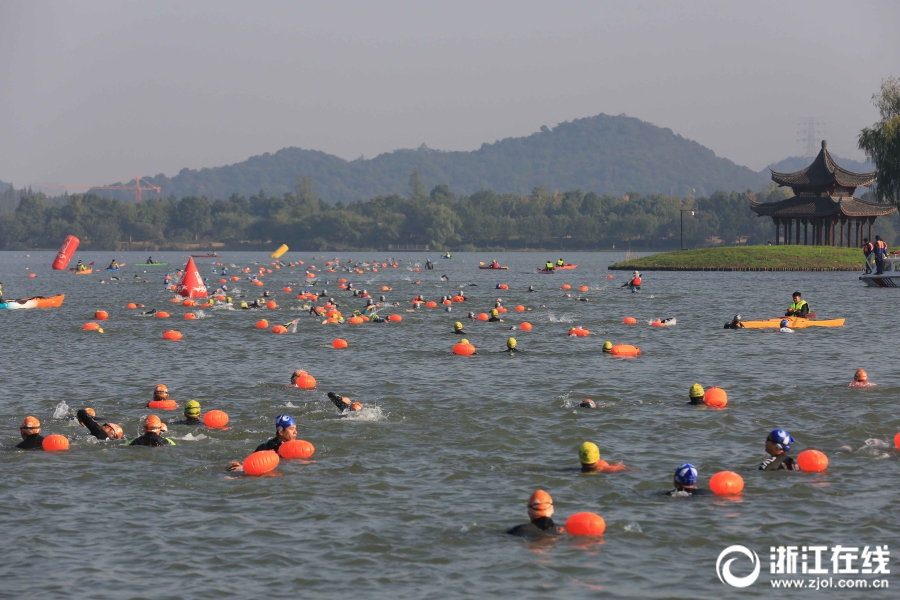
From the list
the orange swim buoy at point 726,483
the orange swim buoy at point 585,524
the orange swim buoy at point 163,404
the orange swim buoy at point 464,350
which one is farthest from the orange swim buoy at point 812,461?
the orange swim buoy at point 464,350

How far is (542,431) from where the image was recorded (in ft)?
67.7

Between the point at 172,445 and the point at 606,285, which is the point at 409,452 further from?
the point at 606,285

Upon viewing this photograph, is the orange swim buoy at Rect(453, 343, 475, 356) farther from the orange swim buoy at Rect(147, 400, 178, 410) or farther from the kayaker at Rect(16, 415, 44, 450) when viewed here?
the kayaker at Rect(16, 415, 44, 450)

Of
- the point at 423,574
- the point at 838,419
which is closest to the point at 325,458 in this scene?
the point at 423,574

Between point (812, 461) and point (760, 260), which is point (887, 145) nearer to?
point (760, 260)

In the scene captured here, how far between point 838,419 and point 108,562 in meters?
15.8

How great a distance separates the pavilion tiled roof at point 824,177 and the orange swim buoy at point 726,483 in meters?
95.8

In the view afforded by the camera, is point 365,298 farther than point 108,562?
Yes

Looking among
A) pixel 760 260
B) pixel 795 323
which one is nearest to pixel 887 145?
pixel 760 260

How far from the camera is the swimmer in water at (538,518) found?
1341 centimetres

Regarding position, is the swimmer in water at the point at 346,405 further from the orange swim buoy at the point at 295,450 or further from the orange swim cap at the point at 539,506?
the orange swim cap at the point at 539,506

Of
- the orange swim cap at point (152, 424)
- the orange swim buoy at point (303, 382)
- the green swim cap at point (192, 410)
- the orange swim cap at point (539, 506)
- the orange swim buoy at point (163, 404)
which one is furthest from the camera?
the orange swim buoy at point (303, 382)

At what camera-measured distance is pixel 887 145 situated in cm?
8719

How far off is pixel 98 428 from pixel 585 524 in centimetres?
1072
